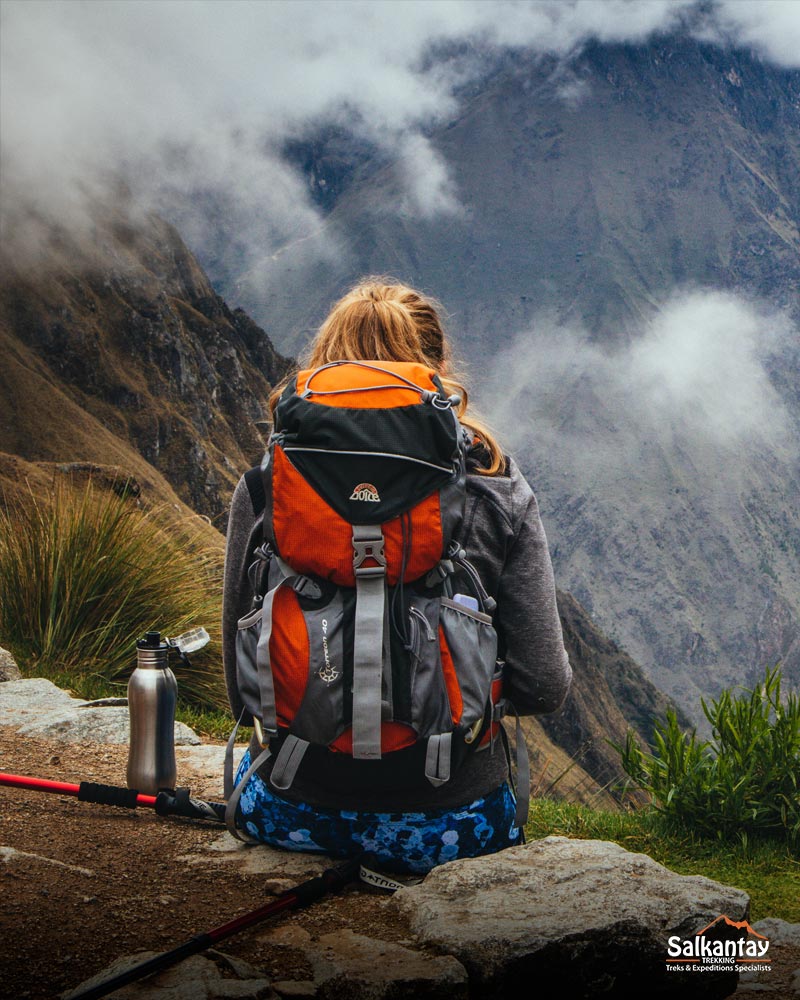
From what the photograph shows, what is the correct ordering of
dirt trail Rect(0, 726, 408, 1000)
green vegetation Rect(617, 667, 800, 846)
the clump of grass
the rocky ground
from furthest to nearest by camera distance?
the clump of grass
green vegetation Rect(617, 667, 800, 846)
dirt trail Rect(0, 726, 408, 1000)
the rocky ground

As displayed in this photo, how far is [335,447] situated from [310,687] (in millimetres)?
737

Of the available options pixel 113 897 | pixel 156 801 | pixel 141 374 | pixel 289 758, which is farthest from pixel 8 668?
pixel 141 374

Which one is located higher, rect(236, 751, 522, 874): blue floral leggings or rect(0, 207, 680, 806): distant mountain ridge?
rect(0, 207, 680, 806): distant mountain ridge

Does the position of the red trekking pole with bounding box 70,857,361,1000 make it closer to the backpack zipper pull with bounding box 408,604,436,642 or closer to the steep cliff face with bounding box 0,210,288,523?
the backpack zipper pull with bounding box 408,604,436,642

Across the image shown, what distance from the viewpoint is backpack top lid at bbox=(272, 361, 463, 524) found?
298 centimetres

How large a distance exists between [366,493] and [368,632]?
0.41 m

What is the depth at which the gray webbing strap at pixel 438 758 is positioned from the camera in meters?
3.04

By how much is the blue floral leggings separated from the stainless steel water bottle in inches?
38.0

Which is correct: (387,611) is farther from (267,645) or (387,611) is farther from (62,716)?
(62,716)

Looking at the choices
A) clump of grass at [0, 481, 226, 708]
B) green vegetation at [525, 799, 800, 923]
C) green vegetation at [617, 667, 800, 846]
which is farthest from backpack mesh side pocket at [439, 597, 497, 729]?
clump of grass at [0, 481, 226, 708]

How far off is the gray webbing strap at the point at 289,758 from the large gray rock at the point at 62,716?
256 centimetres

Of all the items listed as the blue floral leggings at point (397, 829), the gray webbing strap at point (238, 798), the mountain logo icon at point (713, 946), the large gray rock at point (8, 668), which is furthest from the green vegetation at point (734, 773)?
the large gray rock at point (8, 668)

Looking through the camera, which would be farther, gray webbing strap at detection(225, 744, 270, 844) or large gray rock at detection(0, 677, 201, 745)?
large gray rock at detection(0, 677, 201, 745)

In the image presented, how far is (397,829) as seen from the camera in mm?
3279
